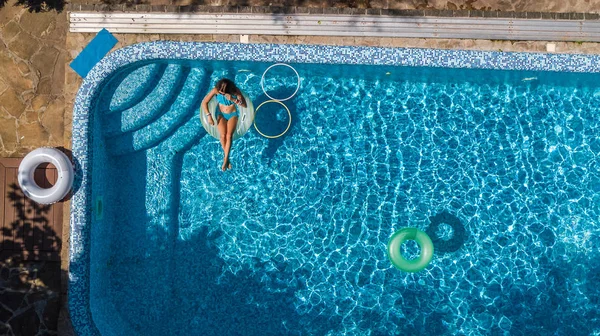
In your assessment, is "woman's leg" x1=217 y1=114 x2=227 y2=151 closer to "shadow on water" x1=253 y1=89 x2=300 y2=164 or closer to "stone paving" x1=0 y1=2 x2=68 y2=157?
"shadow on water" x1=253 y1=89 x2=300 y2=164

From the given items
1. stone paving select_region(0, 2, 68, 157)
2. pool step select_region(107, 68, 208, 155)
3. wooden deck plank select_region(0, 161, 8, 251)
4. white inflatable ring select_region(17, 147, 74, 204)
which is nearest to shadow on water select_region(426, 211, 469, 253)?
pool step select_region(107, 68, 208, 155)

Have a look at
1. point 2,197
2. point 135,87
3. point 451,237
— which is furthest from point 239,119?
point 2,197

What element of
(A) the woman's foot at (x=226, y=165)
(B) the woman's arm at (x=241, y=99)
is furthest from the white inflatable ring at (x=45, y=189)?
(B) the woman's arm at (x=241, y=99)

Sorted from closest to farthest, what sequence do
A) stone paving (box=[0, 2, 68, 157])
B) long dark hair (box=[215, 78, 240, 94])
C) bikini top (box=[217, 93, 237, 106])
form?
long dark hair (box=[215, 78, 240, 94])
bikini top (box=[217, 93, 237, 106])
stone paving (box=[0, 2, 68, 157])

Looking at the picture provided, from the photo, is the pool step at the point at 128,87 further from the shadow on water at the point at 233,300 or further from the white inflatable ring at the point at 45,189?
the shadow on water at the point at 233,300

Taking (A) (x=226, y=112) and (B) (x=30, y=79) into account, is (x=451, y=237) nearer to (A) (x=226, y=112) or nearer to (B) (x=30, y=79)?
(A) (x=226, y=112)

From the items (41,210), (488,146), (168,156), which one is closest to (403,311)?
(488,146)
